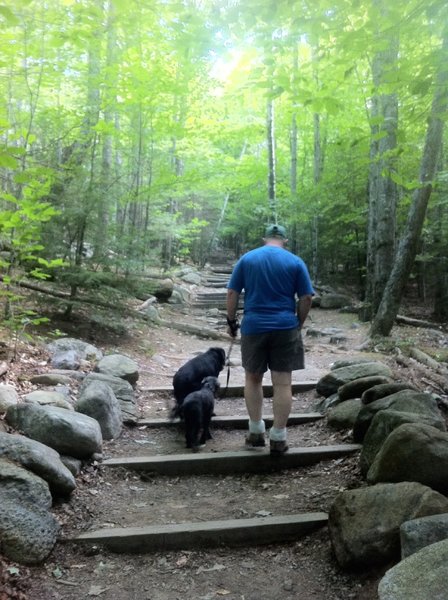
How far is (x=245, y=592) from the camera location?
2.67 metres

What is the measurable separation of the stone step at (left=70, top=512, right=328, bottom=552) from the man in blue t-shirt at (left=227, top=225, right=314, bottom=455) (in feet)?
3.31

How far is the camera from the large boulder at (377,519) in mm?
2516

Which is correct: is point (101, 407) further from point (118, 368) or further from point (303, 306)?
point (303, 306)

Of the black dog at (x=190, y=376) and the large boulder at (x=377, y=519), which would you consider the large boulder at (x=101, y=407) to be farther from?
the large boulder at (x=377, y=519)

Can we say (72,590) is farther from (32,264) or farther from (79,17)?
(32,264)

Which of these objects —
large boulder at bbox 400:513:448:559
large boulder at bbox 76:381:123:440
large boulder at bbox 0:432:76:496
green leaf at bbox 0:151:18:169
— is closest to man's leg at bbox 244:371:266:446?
large boulder at bbox 76:381:123:440

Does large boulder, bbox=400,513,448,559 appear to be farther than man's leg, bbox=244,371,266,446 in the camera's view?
No

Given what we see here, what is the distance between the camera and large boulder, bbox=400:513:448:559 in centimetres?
224

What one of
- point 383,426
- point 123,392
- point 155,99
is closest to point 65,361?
point 123,392

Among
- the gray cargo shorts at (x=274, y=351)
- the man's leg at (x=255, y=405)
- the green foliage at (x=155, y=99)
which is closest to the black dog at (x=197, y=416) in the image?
the man's leg at (x=255, y=405)

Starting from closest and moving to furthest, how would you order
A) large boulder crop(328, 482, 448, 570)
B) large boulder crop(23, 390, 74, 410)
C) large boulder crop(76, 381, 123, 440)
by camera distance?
large boulder crop(328, 482, 448, 570) < large boulder crop(23, 390, 74, 410) < large boulder crop(76, 381, 123, 440)

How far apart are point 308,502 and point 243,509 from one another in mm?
531

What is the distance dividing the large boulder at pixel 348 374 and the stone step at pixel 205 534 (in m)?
2.63

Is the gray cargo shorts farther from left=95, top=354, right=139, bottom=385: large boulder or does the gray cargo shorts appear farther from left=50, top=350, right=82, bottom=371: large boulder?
left=50, top=350, right=82, bottom=371: large boulder
